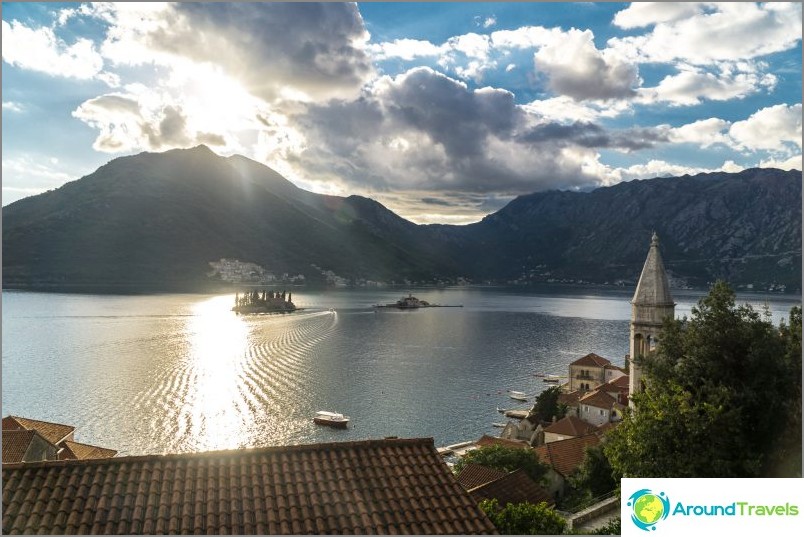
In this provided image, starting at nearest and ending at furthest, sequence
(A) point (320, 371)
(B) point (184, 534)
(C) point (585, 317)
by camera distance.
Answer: (B) point (184, 534) < (A) point (320, 371) < (C) point (585, 317)

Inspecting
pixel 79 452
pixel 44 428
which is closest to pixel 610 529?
pixel 79 452

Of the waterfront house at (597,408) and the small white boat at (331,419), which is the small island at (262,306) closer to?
the small white boat at (331,419)

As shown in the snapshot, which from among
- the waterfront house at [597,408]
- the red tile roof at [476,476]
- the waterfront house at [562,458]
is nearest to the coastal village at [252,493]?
the red tile roof at [476,476]

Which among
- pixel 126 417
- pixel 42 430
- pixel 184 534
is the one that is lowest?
pixel 126 417

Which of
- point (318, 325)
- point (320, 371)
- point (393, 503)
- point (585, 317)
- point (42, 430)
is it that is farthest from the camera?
point (585, 317)

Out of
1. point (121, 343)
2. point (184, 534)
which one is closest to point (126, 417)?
point (121, 343)

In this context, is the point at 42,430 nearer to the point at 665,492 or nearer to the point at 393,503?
the point at 393,503
